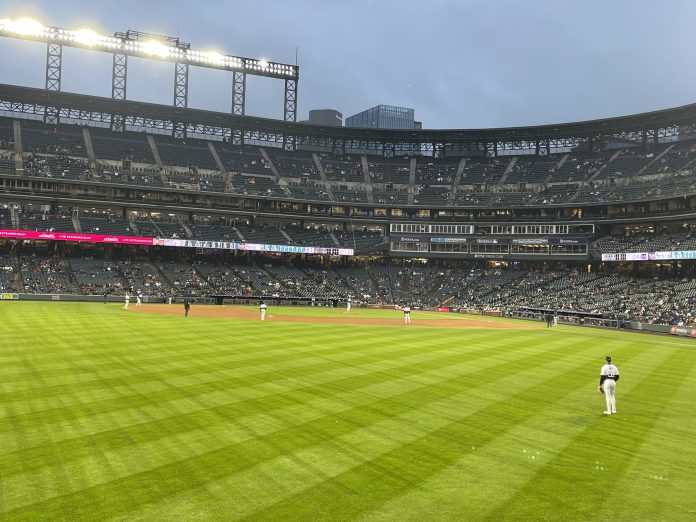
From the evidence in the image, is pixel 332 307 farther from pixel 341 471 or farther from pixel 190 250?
pixel 341 471

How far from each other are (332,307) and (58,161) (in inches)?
1825

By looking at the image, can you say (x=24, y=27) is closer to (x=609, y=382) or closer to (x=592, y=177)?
(x=592, y=177)

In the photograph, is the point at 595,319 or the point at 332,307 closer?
the point at 595,319

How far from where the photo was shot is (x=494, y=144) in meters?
100

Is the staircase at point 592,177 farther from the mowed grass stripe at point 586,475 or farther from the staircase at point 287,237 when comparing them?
the mowed grass stripe at point 586,475

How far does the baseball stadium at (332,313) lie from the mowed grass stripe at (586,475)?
0.07m

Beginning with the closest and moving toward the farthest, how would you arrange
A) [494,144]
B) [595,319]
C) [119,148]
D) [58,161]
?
[595,319], [58,161], [119,148], [494,144]

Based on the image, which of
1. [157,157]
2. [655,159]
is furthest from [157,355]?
[655,159]

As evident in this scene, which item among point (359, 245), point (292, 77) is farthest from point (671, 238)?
point (292, 77)

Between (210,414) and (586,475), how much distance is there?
9366 mm

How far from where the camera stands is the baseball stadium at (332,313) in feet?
33.8

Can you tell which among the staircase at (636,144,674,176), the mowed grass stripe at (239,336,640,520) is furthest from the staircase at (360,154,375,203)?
the mowed grass stripe at (239,336,640,520)

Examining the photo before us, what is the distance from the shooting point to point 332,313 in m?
58.9

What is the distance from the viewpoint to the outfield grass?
30.2 feet
